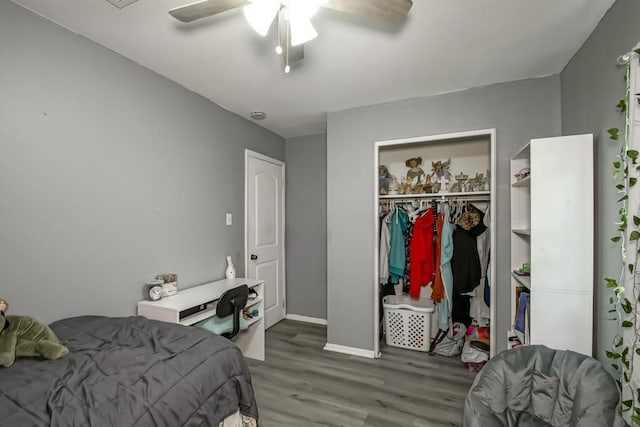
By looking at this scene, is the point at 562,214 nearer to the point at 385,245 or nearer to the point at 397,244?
the point at 397,244

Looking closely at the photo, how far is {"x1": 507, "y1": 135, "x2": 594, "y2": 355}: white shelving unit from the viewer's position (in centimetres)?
163

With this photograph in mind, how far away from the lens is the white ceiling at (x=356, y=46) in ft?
5.14

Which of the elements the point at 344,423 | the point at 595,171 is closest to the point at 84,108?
the point at 344,423

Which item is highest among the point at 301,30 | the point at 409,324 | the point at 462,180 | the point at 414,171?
the point at 301,30

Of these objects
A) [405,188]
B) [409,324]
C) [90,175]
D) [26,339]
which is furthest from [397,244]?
[26,339]

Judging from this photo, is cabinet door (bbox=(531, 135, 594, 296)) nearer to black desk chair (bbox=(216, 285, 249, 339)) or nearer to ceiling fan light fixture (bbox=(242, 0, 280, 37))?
ceiling fan light fixture (bbox=(242, 0, 280, 37))

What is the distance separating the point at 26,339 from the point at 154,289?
31.6 inches

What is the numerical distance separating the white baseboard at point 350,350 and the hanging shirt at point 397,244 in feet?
2.61

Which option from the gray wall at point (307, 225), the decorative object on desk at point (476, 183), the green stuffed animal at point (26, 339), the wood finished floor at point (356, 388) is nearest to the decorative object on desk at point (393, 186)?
the decorative object on desk at point (476, 183)

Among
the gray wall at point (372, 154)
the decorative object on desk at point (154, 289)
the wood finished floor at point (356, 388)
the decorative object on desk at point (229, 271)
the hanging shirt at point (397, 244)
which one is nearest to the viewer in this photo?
the wood finished floor at point (356, 388)

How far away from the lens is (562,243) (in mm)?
1684

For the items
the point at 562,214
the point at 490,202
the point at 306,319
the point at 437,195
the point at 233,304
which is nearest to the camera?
the point at 562,214

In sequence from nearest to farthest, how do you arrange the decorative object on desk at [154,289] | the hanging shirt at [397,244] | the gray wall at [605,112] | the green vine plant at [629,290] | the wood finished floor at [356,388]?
the green vine plant at [629,290] → the gray wall at [605,112] → the wood finished floor at [356,388] → the decorative object on desk at [154,289] → the hanging shirt at [397,244]

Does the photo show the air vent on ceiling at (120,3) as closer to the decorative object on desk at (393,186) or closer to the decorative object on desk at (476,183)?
the decorative object on desk at (393,186)
